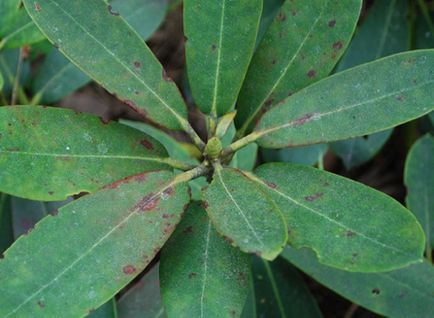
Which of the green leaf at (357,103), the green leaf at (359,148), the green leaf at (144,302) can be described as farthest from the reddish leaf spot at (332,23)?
the green leaf at (144,302)

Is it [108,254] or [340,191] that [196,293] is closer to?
[108,254]

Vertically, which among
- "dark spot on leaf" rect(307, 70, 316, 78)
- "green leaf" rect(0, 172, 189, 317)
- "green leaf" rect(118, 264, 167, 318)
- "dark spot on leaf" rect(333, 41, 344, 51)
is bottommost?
"green leaf" rect(118, 264, 167, 318)

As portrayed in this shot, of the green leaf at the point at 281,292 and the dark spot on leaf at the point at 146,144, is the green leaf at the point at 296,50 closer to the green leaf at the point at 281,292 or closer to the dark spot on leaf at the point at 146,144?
the dark spot on leaf at the point at 146,144

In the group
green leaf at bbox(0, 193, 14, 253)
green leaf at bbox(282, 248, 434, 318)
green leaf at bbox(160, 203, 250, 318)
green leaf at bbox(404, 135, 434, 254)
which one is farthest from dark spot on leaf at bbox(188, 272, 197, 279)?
green leaf at bbox(404, 135, 434, 254)

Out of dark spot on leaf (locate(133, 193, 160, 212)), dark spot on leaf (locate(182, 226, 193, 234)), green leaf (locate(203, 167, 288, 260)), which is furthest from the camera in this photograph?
dark spot on leaf (locate(182, 226, 193, 234))

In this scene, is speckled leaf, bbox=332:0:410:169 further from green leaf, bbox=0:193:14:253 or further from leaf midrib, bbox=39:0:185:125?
green leaf, bbox=0:193:14:253

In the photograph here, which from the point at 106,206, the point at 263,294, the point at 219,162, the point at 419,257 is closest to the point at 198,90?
the point at 219,162
